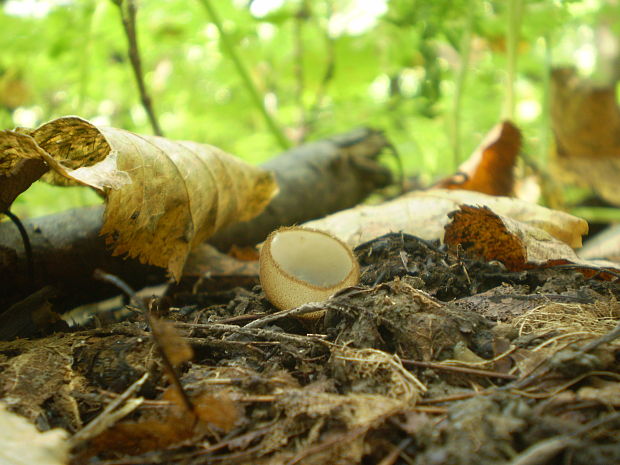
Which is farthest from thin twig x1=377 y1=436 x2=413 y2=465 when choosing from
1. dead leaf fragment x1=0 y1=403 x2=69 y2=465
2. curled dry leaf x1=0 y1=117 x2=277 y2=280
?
curled dry leaf x1=0 y1=117 x2=277 y2=280

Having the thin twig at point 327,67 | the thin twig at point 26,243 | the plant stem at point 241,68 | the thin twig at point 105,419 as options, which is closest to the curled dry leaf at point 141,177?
the thin twig at point 26,243

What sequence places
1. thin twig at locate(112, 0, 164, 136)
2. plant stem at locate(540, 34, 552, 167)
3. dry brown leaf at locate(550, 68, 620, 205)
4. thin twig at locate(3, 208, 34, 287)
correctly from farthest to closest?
dry brown leaf at locate(550, 68, 620, 205) < plant stem at locate(540, 34, 552, 167) < thin twig at locate(112, 0, 164, 136) < thin twig at locate(3, 208, 34, 287)

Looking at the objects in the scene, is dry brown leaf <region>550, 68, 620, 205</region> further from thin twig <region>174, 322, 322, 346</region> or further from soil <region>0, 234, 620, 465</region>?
thin twig <region>174, 322, 322, 346</region>

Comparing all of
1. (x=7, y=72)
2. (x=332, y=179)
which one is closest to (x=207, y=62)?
(x=7, y=72)

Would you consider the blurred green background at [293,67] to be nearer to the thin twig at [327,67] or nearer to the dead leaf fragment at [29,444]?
the thin twig at [327,67]

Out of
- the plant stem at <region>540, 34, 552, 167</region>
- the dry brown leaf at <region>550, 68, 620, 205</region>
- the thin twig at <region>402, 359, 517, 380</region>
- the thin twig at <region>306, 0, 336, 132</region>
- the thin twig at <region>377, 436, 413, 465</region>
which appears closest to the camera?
the thin twig at <region>377, 436, 413, 465</region>

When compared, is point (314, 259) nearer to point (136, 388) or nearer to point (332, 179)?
point (136, 388)
